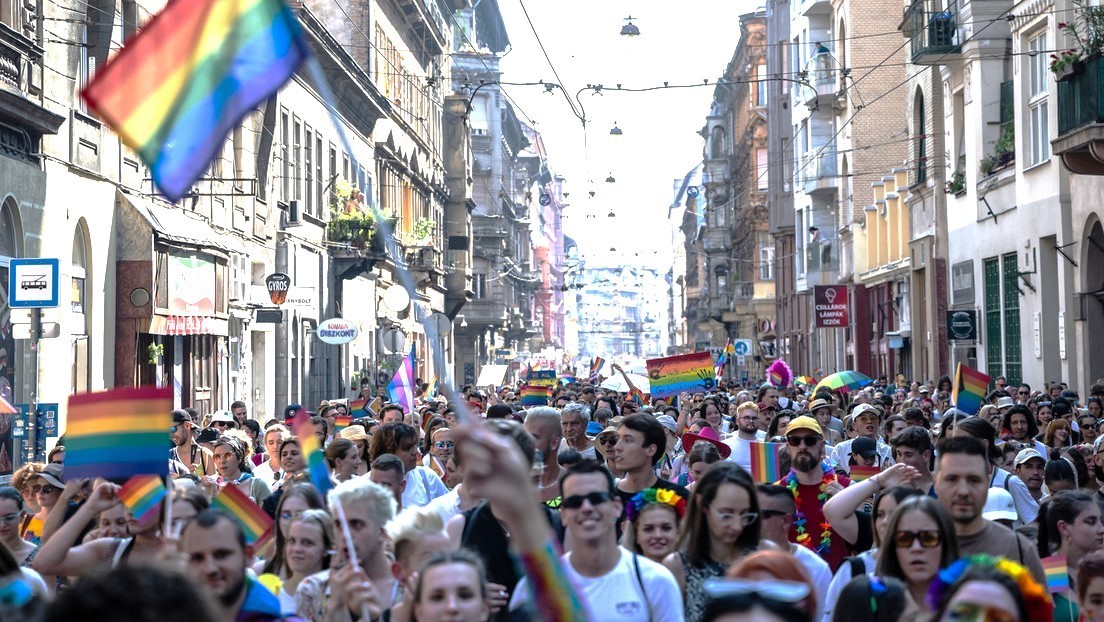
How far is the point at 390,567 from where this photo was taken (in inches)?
Answer: 283

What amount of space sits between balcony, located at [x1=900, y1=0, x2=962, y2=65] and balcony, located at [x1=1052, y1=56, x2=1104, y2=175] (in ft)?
32.1

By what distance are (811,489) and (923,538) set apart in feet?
11.3

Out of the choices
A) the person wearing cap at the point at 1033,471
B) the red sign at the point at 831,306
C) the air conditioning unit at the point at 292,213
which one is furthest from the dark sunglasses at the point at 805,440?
the red sign at the point at 831,306

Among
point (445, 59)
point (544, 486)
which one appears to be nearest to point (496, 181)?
point (445, 59)

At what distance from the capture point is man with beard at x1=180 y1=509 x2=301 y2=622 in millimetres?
5797

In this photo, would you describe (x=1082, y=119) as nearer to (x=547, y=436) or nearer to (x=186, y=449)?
(x=186, y=449)

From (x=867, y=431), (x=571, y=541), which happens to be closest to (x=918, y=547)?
(x=571, y=541)

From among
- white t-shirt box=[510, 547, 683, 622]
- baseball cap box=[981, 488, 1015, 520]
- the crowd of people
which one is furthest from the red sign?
white t-shirt box=[510, 547, 683, 622]

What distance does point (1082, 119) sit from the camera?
22.6 m

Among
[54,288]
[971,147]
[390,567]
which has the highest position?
[971,147]

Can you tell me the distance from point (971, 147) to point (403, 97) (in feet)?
77.8

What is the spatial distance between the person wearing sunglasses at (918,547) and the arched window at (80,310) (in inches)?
732

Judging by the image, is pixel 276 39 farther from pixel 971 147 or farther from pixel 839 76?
pixel 839 76

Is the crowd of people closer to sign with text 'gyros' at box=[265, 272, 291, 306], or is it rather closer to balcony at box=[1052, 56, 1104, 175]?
balcony at box=[1052, 56, 1104, 175]
